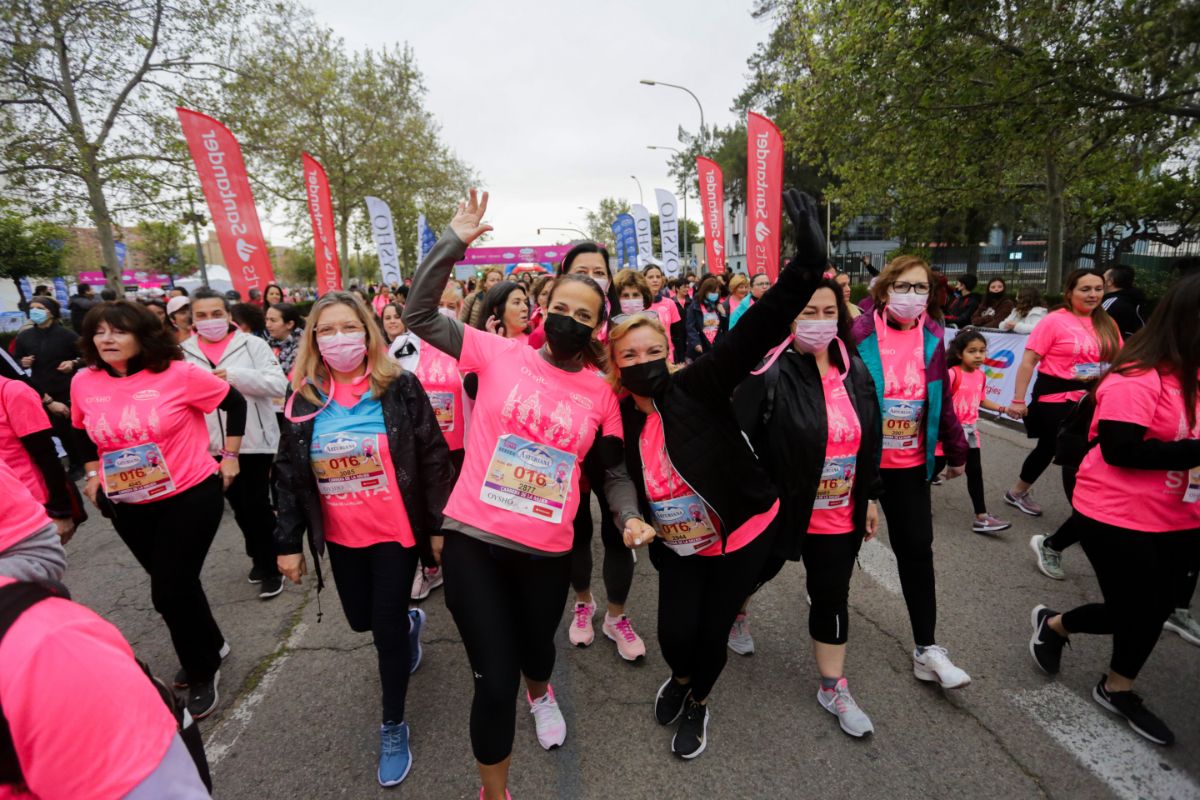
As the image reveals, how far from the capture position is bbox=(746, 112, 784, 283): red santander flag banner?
9.15 meters

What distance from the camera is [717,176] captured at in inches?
533

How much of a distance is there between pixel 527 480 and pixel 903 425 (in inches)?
76.9

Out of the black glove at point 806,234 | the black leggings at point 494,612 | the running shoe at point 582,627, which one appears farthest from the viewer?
the running shoe at point 582,627

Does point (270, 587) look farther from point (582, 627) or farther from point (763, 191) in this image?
point (763, 191)

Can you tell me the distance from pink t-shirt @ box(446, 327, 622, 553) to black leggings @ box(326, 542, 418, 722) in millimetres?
515

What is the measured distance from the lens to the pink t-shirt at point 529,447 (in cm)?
209

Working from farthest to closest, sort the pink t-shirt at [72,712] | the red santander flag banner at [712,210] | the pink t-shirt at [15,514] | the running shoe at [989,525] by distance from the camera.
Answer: the red santander flag banner at [712,210] → the running shoe at [989,525] → the pink t-shirt at [15,514] → the pink t-shirt at [72,712]

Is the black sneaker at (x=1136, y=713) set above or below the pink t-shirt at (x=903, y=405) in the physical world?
below

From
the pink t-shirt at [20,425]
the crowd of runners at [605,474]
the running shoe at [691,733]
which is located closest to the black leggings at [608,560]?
the crowd of runners at [605,474]

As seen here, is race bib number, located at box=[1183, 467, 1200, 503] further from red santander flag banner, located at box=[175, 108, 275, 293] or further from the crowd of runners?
red santander flag banner, located at box=[175, 108, 275, 293]

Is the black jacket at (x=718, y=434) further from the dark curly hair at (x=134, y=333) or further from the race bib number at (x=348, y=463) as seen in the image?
the dark curly hair at (x=134, y=333)

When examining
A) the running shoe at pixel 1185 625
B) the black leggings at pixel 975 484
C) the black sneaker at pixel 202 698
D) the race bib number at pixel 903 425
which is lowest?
the running shoe at pixel 1185 625

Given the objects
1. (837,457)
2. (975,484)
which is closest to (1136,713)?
(837,457)

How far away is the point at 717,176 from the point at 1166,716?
1285 centimetres
